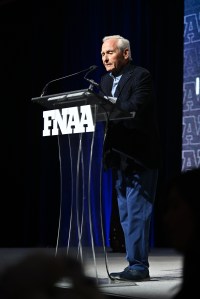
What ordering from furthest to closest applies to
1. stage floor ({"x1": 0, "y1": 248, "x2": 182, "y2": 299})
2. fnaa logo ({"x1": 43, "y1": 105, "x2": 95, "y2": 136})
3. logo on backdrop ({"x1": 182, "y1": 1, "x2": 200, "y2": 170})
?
logo on backdrop ({"x1": 182, "y1": 1, "x2": 200, "y2": 170})
fnaa logo ({"x1": 43, "y1": 105, "x2": 95, "y2": 136})
stage floor ({"x1": 0, "y1": 248, "x2": 182, "y2": 299})

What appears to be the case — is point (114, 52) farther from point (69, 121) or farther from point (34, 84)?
point (34, 84)

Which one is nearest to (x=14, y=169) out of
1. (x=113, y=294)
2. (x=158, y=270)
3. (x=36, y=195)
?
(x=36, y=195)

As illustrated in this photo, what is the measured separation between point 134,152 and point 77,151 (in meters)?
0.34

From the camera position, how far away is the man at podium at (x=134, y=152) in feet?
9.09

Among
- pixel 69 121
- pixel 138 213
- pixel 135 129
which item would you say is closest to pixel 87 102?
pixel 69 121

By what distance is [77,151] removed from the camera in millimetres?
2574

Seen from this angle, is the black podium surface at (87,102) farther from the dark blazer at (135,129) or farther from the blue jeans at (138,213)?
→ the blue jeans at (138,213)

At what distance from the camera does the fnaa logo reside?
8.16 ft

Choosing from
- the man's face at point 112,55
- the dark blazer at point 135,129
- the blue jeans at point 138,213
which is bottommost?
the blue jeans at point 138,213

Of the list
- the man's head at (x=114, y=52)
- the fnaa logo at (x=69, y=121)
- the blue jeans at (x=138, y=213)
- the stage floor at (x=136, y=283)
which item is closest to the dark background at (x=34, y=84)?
the stage floor at (x=136, y=283)

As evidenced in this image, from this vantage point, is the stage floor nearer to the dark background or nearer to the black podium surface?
the black podium surface

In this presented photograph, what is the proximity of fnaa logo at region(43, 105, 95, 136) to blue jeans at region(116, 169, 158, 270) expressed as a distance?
420 millimetres

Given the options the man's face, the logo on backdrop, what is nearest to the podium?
the man's face

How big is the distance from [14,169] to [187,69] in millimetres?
2177
